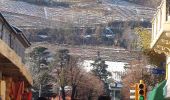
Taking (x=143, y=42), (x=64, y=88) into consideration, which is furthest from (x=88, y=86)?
(x=143, y=42)

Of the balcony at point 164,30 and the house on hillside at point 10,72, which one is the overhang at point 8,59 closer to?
the house on hillside at point 10,72

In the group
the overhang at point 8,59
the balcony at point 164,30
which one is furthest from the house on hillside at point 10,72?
the balcony at point 164,30

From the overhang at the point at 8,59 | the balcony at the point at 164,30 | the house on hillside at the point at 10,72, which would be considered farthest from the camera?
the house on hillside at the point at 10,72

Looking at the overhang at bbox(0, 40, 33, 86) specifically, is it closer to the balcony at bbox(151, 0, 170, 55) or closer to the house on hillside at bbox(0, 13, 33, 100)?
the house on hillside at bbox(0, 13, 33, 100)

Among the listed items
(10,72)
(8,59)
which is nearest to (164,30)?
(8,59)

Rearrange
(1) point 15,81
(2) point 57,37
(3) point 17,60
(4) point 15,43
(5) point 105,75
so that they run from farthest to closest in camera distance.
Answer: (2) point 57,37 < (5) point 105,75 < (4) point 15,43 < (1) point 15,81 < (3) point 17,60

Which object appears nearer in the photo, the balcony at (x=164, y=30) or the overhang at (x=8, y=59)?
the overhang at (x=8, y=59)

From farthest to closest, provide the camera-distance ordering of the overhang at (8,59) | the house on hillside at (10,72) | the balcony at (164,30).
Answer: the house on hillside at (10,72), the balcony at (164,30), the overhang at (8,59)

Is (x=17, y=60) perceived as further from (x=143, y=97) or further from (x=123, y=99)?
(x=123, y=99)

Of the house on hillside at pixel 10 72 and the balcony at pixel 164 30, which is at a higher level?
the balcony at pixel 164 30

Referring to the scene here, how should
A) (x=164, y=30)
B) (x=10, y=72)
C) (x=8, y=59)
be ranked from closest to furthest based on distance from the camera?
1. (x=164, y=30)
2. (x=8, y=59)
3. (x=10, y=72)

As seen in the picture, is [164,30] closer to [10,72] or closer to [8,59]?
[8,59]
